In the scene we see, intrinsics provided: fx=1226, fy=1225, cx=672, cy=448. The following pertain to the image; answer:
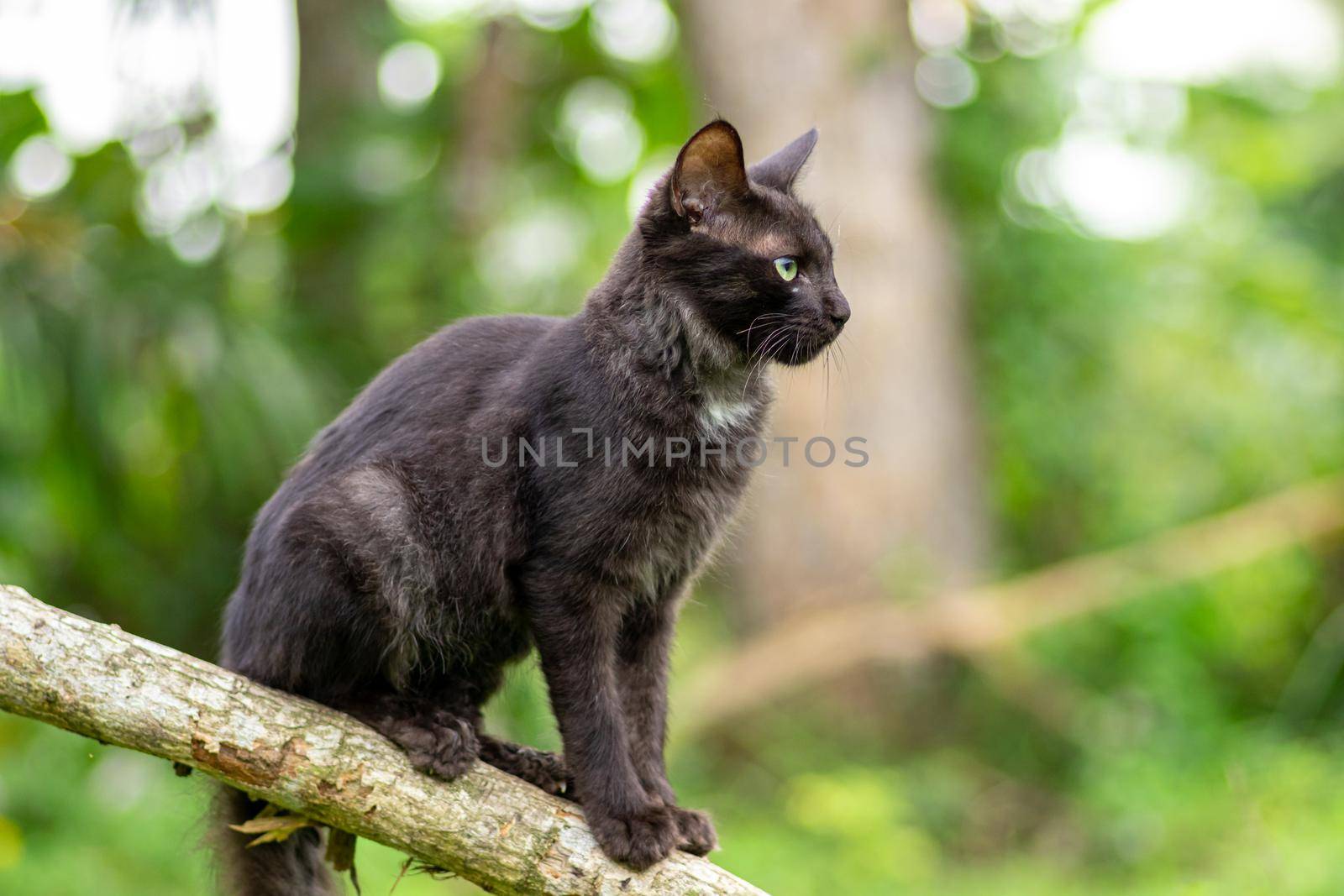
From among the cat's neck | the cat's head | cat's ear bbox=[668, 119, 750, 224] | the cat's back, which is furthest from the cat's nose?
the cat's back

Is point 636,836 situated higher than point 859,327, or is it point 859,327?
point 859,327

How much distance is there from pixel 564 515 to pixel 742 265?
76 cm

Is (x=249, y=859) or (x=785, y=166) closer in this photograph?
(x=249, y=859)

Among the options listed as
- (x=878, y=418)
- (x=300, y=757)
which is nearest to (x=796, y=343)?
(x=300, y=757)

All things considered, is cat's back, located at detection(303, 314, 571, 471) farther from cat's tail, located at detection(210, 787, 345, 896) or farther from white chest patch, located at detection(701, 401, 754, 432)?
cat's tail, located at detection(210, 787, 345, 896)

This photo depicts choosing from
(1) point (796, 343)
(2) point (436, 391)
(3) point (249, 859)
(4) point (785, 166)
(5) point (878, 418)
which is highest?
(5) point (878, 418)

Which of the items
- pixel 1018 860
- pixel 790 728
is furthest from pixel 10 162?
pixel 1018 860

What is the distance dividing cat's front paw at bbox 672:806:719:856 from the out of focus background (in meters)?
2.35

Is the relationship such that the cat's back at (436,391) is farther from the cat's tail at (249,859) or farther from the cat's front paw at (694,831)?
the cat's front paw at (694,831)

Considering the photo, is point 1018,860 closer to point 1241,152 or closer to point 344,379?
point 344,379

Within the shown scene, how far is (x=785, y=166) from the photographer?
3.33 m

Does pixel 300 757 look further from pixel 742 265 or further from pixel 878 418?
pixel 878 418

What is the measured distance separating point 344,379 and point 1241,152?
6.60 m

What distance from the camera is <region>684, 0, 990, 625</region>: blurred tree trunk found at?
710 cm
